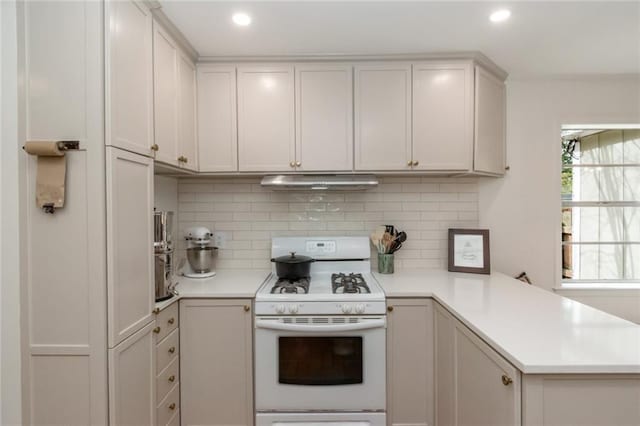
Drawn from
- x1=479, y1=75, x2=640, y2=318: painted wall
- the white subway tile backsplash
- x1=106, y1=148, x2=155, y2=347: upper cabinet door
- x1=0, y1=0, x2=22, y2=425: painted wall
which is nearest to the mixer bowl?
the white subway tile backsplash

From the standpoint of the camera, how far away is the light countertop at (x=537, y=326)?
999 mm

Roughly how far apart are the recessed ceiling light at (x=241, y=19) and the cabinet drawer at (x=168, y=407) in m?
2.18

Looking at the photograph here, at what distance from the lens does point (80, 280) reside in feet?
4.09

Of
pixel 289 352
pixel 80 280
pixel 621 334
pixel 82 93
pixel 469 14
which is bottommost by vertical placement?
pixel 289 352

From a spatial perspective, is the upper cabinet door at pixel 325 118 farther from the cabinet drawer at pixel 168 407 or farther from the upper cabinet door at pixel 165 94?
the cabinet drawer at pixel 168 407

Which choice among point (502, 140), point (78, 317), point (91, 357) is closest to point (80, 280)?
point (78, 317)

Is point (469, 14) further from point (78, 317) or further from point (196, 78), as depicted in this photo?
point (78, 317)

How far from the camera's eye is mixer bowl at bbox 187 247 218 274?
2229 mm

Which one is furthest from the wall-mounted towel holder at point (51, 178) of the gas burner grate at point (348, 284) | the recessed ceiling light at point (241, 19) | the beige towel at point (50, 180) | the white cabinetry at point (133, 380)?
the gas burner grate at point (348, 284)

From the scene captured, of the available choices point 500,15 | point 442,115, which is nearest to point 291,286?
point 442,115

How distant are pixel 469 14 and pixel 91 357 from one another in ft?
8.26

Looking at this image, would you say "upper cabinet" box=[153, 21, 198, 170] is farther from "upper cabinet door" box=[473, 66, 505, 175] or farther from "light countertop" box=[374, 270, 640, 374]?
"upper cabinet door" box=[473, 66, 505, 175]

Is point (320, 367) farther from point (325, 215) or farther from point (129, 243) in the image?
point (129, 243)

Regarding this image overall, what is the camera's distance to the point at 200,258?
2230mm
